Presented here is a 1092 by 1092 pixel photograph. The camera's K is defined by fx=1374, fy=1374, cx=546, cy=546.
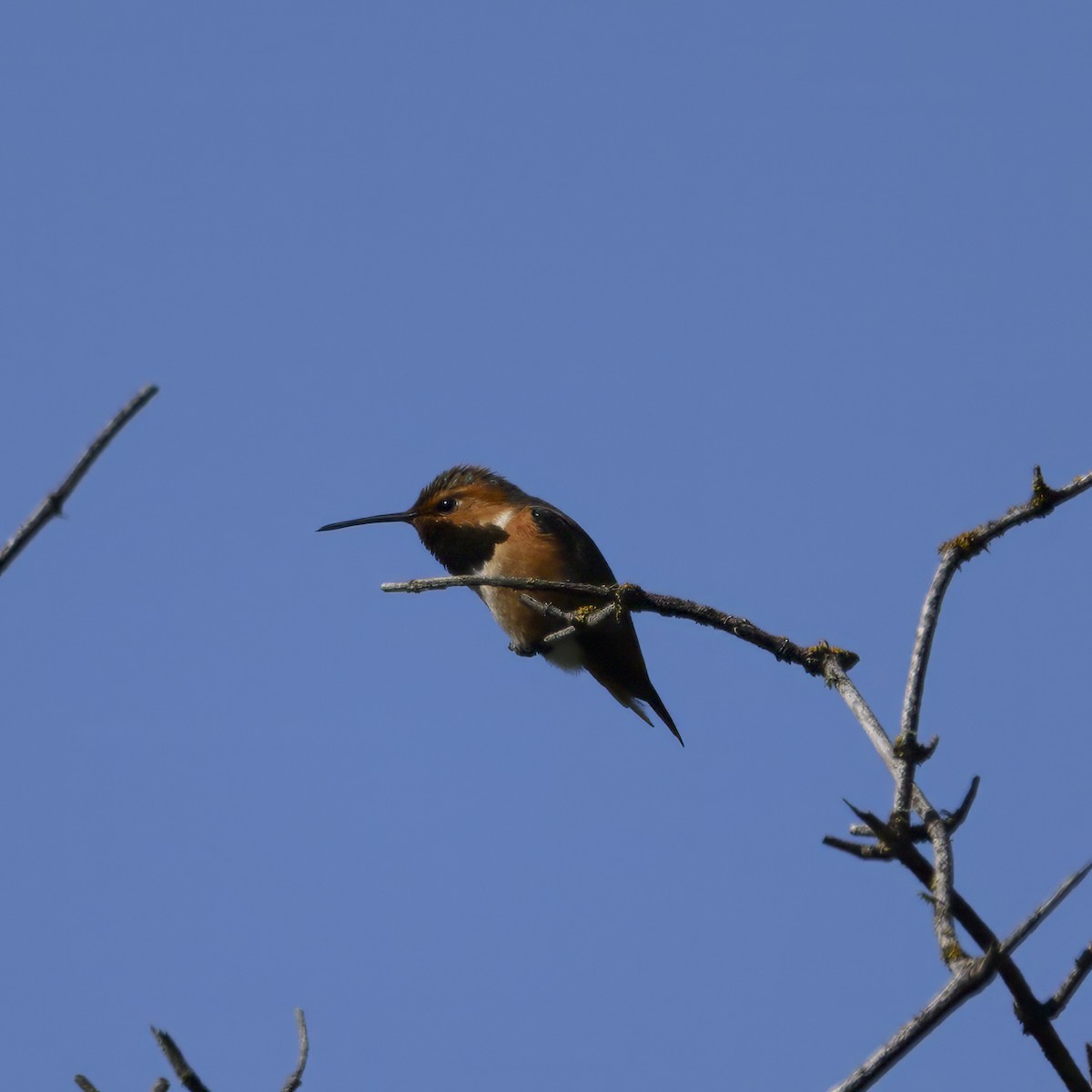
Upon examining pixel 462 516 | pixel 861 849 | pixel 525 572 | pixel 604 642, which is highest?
pixel 462 516

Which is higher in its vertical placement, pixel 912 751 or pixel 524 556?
pixel 524 556

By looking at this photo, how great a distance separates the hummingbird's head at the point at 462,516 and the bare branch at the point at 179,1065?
656 centimetres

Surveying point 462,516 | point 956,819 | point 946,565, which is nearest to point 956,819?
point 956,819

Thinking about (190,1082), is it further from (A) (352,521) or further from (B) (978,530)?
(A) (352,521)

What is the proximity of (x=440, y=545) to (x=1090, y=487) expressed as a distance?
6982 millimetres

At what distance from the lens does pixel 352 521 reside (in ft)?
32.7

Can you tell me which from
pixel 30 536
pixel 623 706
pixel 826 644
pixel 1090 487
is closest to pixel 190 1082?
pixel 30 536

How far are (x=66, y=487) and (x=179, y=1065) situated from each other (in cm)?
144

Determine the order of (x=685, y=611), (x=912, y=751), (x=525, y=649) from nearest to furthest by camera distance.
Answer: (x=912, y=751) < (x=685, y=611) < (x=525, y=649)

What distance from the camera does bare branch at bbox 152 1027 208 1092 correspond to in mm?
2795

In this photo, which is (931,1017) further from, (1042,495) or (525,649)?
(525,649)

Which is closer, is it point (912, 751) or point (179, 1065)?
point (912, 751)

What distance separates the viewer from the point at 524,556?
9023 mm

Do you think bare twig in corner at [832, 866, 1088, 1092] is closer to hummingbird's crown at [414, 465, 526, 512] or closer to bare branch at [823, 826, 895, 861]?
bare branch at [823, 826, 895, 861]
